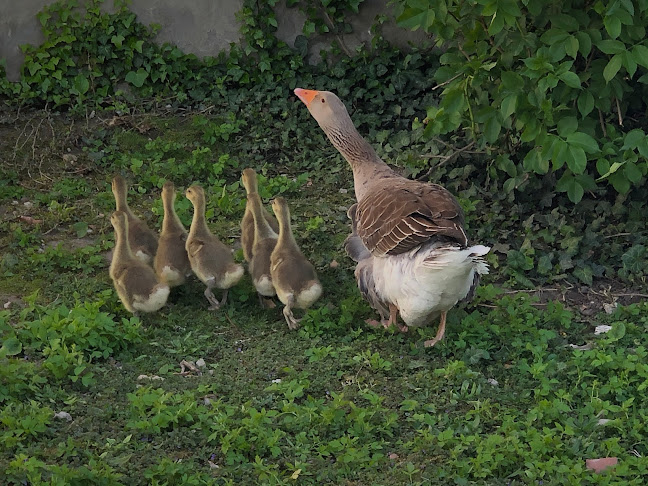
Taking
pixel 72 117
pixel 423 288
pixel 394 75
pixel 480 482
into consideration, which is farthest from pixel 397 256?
pixel 72 117

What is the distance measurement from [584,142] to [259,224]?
2.36m

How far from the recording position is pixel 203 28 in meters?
9.75

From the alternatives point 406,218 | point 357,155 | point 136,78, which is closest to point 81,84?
point 136,78

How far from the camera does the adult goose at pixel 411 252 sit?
18.3 ft

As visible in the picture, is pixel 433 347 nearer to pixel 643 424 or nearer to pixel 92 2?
pixel 643 424

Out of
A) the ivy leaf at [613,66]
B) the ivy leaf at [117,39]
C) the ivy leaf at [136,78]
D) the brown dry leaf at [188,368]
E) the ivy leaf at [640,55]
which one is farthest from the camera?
the ivy leaf at [136,78]

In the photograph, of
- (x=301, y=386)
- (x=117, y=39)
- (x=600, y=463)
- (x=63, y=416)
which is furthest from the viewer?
(x=117, y=39)

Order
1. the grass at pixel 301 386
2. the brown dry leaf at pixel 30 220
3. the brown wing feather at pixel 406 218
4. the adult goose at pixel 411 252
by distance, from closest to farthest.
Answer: the grass at pixel 301 386 < the adult goose at pixel 411 252 < the brown wing feather at pixel 406 218 < the brown dry leaf at pixel 30 220

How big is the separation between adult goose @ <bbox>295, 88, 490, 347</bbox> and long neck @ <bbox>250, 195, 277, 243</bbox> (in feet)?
2.02

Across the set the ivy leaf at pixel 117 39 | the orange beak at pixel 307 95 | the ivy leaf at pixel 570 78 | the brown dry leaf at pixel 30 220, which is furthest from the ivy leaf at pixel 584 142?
the ivy leaf at pixel 117 39

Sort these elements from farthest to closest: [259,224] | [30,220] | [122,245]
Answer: [30,220] < [259,224] < [122,245]

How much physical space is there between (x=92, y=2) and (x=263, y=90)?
1.96 m

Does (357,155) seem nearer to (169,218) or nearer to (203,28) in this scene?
(169,218)

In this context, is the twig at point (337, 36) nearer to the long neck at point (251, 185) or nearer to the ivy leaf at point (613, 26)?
the long neck at point (251, 185)
